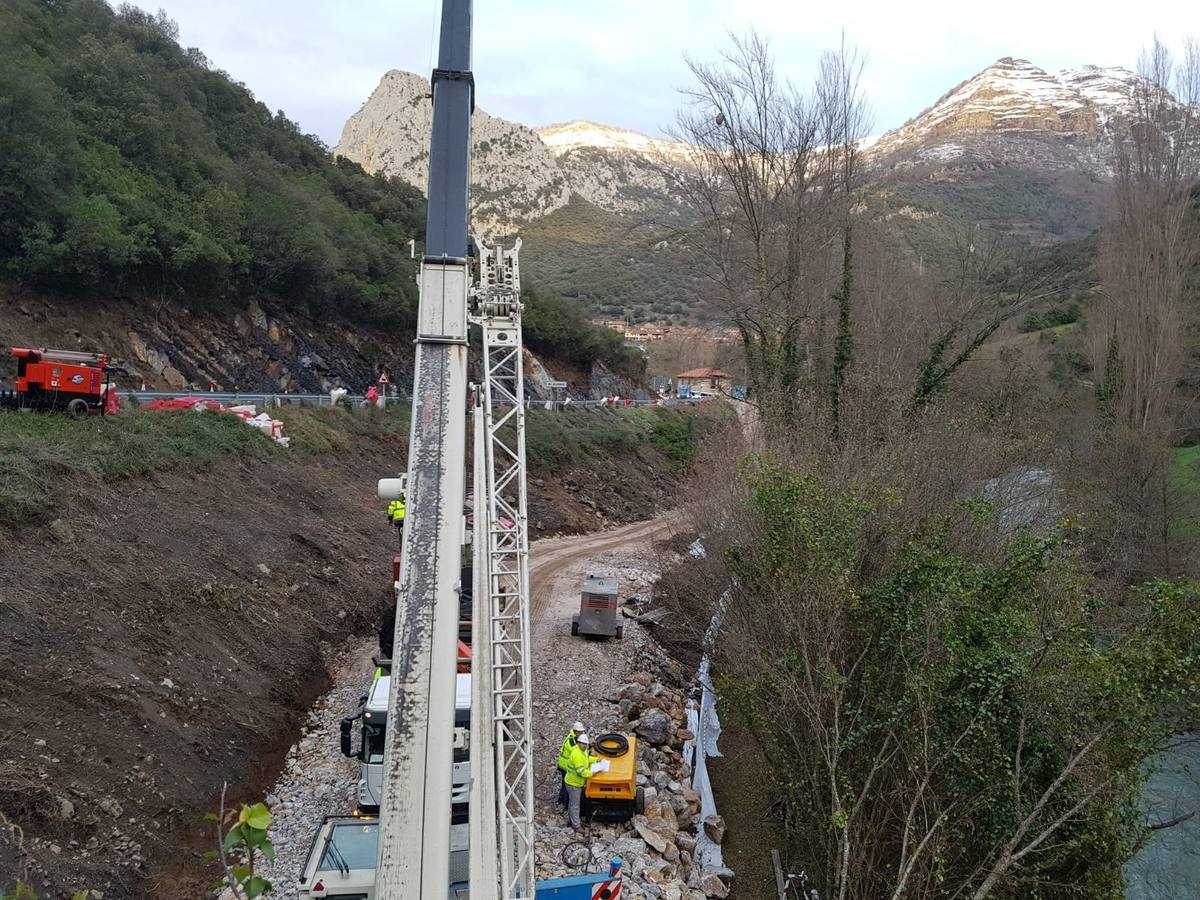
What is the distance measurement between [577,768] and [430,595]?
582cm

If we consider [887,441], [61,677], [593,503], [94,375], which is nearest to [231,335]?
[94,375]

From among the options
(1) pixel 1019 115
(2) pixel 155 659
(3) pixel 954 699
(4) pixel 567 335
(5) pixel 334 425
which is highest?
(1) pixel 1019 115

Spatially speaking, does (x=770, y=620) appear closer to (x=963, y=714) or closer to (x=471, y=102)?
(x=963, y=714)

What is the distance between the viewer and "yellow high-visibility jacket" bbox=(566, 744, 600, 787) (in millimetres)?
10898

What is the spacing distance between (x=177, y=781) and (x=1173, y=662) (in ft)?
41.5

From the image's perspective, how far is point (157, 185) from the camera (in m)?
30.6

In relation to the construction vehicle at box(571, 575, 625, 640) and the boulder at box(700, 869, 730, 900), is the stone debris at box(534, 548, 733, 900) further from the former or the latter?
the construction vehicle at box(571, 575, 625, 640)

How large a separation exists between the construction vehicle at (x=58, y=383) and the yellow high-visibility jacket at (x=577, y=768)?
1488 cm

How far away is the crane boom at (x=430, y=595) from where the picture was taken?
535 cm

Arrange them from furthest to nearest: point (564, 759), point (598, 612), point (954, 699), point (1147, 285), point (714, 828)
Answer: point (1147, 285) → point (598, 612) → point (714, 828) → point (564, 759) → point (954, 699)

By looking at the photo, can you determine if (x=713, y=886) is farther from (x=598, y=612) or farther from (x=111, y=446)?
(x=111, y=446)

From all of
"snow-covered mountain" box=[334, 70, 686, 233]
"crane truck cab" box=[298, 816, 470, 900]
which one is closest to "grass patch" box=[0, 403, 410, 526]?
"crane truck cab" box=[298, 816, 470, 900]

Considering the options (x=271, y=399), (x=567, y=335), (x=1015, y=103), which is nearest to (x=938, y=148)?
(x=567, y=335)

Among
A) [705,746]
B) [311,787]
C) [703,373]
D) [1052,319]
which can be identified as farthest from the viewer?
[703,373]
